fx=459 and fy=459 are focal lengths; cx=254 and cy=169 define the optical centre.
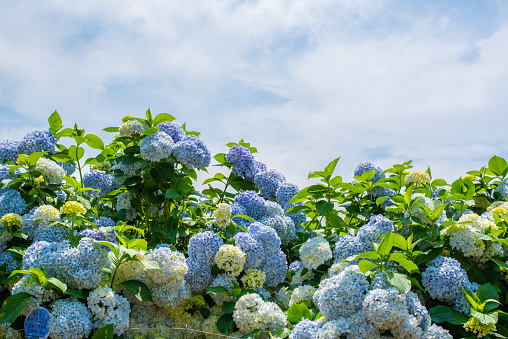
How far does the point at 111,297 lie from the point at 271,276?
1400 millimetres

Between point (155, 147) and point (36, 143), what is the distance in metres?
1.26

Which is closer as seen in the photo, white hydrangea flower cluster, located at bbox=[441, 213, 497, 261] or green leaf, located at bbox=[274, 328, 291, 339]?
green leaf, located at bbox=[274, 328, 291, 339]

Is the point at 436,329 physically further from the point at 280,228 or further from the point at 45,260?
the point at 45,260

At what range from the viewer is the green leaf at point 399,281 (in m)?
2.89

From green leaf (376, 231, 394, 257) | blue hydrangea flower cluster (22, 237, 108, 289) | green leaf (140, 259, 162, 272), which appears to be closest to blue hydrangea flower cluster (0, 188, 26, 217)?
blue hydrangea flower cluster (22, 237, 108, 289)

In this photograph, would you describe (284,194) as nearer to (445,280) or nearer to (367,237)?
(367,237)

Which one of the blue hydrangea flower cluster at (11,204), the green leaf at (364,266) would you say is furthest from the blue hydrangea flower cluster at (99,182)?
the green leaf at (364,266)

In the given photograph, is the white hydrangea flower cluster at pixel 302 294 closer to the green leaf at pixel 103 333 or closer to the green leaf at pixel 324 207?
the green leaf at pixel 324 207

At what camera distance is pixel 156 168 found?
4191mm

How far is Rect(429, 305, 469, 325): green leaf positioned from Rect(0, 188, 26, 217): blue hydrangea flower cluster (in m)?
3.32

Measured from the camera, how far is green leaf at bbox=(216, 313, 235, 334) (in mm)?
3438

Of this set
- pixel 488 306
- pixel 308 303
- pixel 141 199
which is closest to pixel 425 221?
pixel 488 306

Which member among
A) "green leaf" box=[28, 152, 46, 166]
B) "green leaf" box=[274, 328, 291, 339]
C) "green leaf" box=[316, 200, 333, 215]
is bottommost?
"green leaf" box=[274, 328, 291, 339]

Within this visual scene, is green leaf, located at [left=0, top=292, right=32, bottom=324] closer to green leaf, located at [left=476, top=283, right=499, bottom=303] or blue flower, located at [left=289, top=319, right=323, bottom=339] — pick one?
blue flower, located at [left=289, top=319, right=323, bottom=339]
